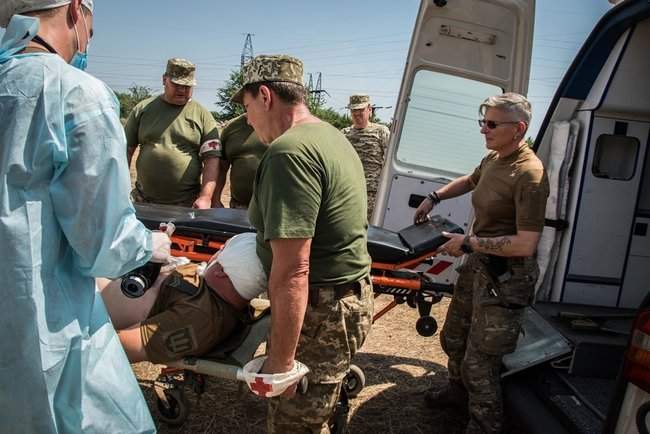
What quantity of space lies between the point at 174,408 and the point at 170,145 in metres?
2.07

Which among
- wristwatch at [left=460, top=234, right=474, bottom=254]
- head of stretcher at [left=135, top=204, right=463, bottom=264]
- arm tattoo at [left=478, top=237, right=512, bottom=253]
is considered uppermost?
arm tattoo at [left=478, top=237, right=512, bottom=253]

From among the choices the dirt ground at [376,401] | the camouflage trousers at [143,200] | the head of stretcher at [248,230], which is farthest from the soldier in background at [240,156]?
the dirt ground at [376,401]

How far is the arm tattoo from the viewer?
294 cm

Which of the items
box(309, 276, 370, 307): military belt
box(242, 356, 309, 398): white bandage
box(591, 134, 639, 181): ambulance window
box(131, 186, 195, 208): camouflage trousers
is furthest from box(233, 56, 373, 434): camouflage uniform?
box(131, 186, 195, 208): camouflage trousers

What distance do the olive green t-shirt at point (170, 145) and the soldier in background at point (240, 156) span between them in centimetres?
12

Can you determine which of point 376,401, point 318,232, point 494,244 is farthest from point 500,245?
point 376,401

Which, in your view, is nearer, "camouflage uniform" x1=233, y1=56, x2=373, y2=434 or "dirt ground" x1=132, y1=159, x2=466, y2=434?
"camouflage uniform" x1=233, y1=56, x2=373, y2=434

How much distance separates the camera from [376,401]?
12.6ft

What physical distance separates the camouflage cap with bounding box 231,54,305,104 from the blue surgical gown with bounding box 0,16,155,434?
59cm

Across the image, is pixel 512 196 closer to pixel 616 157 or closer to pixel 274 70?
pixel 616 157

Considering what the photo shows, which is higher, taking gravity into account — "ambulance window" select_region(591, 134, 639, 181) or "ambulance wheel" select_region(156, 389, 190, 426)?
"ambulance window" select_region(591, 134, 639, 181)

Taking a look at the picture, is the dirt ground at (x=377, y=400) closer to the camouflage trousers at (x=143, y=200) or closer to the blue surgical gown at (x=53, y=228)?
the camouflage trousers at (x=143, y=200)

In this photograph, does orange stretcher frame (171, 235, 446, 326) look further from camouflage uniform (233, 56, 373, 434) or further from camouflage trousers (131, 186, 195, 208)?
camouflage trousers (131, 186, 195, 208)

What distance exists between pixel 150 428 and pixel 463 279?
89.0 inches
